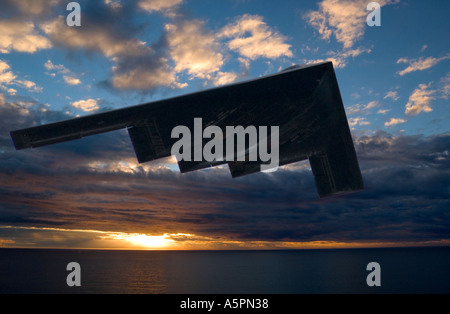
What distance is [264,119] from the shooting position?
15.4 meters

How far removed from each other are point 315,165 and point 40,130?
15.5 m

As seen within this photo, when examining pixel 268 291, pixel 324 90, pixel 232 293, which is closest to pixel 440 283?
pixel 268 291

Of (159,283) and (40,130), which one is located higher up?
(40,130)

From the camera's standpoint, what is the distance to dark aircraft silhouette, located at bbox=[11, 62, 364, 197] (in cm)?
1359

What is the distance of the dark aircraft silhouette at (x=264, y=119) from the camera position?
535 inches

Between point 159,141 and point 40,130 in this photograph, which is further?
point 159,141

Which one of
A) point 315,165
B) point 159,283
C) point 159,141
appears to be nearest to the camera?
point 159,141

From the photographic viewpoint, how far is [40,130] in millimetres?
14047
